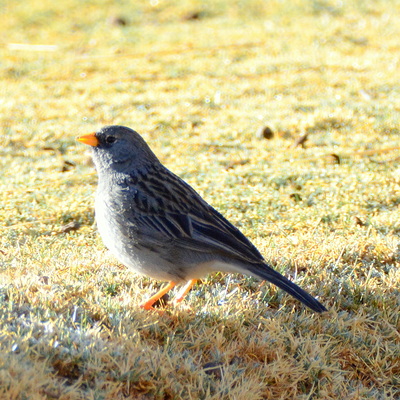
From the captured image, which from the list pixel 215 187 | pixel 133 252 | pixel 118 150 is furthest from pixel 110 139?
pixel 215 187

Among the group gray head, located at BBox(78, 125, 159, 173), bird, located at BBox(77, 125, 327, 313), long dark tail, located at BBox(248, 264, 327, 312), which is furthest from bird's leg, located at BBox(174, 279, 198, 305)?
gray head, located at BBox(78, 125, 159, 173)

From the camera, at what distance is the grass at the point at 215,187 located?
418cm

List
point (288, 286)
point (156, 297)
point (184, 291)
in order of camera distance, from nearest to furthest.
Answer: point (288, 286) → point (156, 297) → point (184, 291)

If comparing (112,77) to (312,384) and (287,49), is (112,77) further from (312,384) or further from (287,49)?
(312,384)

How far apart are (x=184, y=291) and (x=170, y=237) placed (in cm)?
43

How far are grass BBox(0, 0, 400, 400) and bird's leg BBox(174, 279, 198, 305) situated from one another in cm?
6

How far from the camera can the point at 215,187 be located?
24.0 feet

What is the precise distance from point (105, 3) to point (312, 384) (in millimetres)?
11637

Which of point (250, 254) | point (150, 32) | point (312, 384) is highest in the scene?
point (150, 32)

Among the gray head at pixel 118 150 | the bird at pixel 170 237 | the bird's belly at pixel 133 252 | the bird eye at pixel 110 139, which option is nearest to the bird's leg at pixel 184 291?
the bird at pixel 170 237

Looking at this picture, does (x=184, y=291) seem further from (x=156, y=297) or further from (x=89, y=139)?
(x=89, y=139)

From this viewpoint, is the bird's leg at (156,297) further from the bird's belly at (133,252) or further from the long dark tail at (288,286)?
the long dark tail at (288,286)

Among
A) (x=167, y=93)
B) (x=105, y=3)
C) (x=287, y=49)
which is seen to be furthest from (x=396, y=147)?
(x=105, y=3)

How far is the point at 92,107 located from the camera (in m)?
9.78
